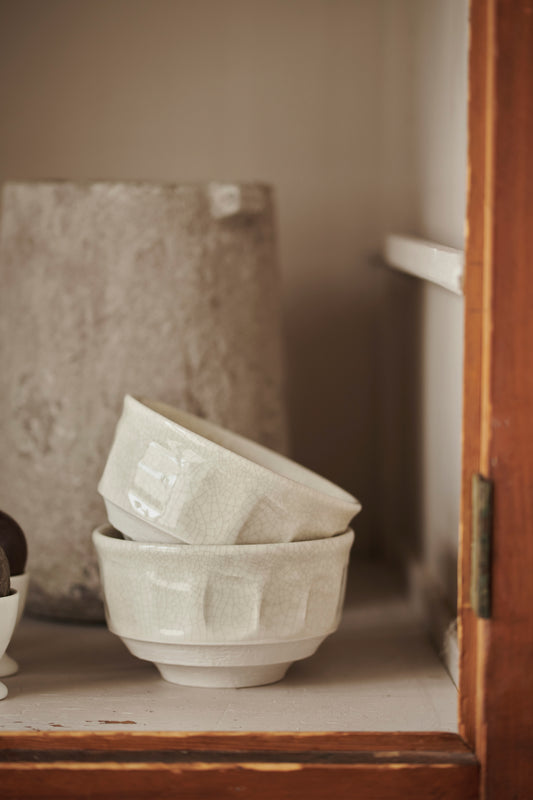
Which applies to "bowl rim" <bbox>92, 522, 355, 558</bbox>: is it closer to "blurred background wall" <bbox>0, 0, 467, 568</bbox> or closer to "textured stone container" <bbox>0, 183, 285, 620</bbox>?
"textured stone container" <bbox>0, 183, 285, 620</bbox>

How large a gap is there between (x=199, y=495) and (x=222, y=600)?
0.09 metres

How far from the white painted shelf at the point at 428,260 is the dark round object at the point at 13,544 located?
445mm

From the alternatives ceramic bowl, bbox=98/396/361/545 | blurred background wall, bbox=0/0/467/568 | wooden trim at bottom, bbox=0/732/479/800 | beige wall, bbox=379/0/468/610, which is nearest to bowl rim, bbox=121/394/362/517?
ceramic bowl, bbox=98/396/361/545

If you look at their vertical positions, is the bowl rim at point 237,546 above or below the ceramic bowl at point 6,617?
above

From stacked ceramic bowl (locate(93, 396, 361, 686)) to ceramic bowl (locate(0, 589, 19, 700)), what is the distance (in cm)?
8

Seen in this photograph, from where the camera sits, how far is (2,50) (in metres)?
1.39

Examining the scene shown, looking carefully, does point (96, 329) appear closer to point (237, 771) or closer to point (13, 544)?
point (13, 544)

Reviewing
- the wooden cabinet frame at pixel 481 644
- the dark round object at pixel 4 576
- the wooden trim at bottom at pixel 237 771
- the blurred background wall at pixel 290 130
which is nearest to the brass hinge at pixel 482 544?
the wooden cabinet frame at pixel 481 644

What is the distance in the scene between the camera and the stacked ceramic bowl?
836mm

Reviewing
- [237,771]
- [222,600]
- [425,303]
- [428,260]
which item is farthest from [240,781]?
[425,303]

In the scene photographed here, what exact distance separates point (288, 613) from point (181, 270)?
0.40 meters

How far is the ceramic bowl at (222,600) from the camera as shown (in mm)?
841

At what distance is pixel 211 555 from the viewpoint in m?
0.83

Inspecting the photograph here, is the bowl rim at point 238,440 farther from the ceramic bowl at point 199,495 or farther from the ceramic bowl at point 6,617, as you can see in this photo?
the ceramic bowl at point 6,617
